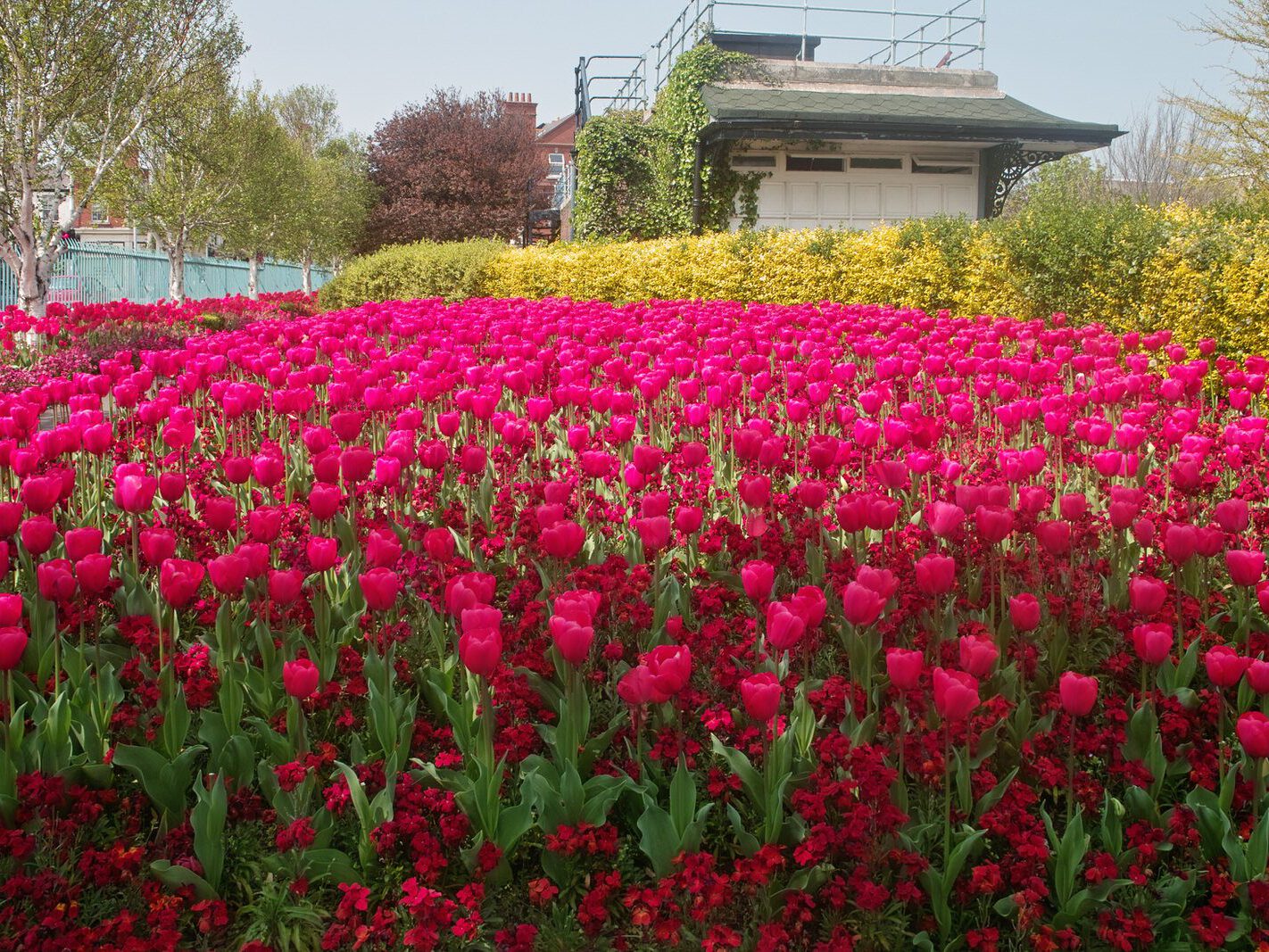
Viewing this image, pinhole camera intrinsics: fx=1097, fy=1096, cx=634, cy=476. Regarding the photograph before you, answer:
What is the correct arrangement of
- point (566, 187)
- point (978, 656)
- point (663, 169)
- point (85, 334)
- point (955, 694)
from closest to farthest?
point (955, 694) < point (978, 656) < point (85, 334) < point (663, 169) < point (566, 187)

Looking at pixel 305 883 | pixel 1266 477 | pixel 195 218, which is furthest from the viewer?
pixel 195 218

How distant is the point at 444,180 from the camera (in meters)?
37.8

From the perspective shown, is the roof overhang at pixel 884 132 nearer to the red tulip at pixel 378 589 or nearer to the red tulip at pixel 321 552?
the red tulip at pixel 321 552

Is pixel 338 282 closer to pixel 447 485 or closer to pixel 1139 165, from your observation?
pixel 447 485

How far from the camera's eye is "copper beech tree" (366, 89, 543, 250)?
124 ft

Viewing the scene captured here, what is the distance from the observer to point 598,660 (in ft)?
11.6

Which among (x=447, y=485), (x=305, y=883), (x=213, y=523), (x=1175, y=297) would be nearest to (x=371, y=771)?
(x=305, y=883)

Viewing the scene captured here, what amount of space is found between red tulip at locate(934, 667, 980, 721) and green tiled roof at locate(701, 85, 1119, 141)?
72.4 ft

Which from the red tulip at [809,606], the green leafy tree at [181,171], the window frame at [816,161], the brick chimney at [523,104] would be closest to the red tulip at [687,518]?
the red tulip at [809,606]

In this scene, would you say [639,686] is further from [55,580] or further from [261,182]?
[261,182]

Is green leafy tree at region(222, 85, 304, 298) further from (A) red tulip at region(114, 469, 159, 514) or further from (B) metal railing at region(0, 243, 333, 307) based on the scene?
(A) red tulip at region(114, 469, 159, 514)

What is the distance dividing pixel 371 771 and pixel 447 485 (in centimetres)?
239

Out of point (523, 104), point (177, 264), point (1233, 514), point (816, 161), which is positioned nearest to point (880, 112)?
point (816, 161)

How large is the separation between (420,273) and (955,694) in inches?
812
